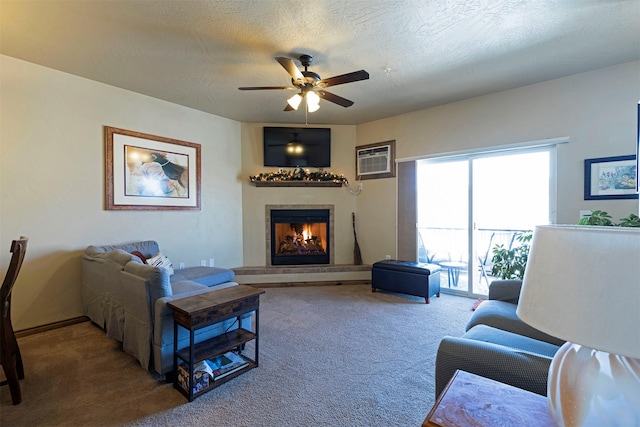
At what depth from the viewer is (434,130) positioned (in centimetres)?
446

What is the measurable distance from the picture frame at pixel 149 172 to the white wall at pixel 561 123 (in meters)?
3.37

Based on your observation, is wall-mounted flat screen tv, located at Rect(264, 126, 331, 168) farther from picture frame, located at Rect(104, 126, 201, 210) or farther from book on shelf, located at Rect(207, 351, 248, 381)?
book on shelf, located at Rect(207, 351, 248, 381)

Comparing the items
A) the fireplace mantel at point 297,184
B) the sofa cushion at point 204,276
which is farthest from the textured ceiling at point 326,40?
the sofa cushion at point 204,276

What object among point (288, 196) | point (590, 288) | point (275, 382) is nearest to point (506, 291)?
point (275, 382)

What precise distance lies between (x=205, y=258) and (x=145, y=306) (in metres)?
2.49

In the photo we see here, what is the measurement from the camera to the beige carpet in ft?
5.97

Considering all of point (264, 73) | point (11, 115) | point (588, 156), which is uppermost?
point (264, 73)

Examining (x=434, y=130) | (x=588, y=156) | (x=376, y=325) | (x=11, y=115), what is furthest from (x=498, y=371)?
(x=11, y=115)

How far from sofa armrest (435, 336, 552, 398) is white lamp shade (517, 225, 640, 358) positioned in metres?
0.76

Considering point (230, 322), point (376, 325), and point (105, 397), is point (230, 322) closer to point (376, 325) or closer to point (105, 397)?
point (105, 397)

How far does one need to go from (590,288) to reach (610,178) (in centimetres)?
360

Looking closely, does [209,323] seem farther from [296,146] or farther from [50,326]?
[296,146]

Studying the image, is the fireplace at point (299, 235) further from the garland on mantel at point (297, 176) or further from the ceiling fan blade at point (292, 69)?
the ceiling fan blade at point (292, 69)

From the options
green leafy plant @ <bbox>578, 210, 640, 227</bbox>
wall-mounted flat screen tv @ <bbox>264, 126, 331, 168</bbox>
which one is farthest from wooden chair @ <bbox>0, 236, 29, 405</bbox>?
green leafy plant @ <bbox>578, 210, 640, 227</bbox>
